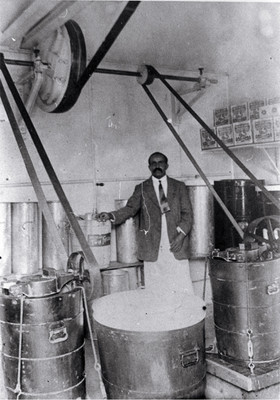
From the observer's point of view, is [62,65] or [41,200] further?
A: [62,65]

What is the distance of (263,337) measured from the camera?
127 inches

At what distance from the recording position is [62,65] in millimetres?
3709

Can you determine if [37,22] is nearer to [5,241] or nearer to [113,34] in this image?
[113,34]

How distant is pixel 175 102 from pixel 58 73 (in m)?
2.08

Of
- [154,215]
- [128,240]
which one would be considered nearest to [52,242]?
[128,240]

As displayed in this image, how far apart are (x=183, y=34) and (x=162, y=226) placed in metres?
2.14

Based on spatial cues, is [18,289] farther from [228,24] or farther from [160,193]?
[228,24]

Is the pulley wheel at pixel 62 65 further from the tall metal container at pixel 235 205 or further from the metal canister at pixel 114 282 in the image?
the tall metal container at pixel 235 205

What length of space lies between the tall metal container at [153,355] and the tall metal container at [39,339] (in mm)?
216

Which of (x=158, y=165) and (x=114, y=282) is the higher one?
(x=158, y=165)

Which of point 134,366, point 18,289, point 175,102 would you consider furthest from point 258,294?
point 175,102

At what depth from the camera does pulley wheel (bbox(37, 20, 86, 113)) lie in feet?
11.6

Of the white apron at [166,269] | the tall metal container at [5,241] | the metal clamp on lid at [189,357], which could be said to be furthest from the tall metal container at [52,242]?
the metal clamp on lid at [189,357]

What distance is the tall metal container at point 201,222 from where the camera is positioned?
4.88 meters
